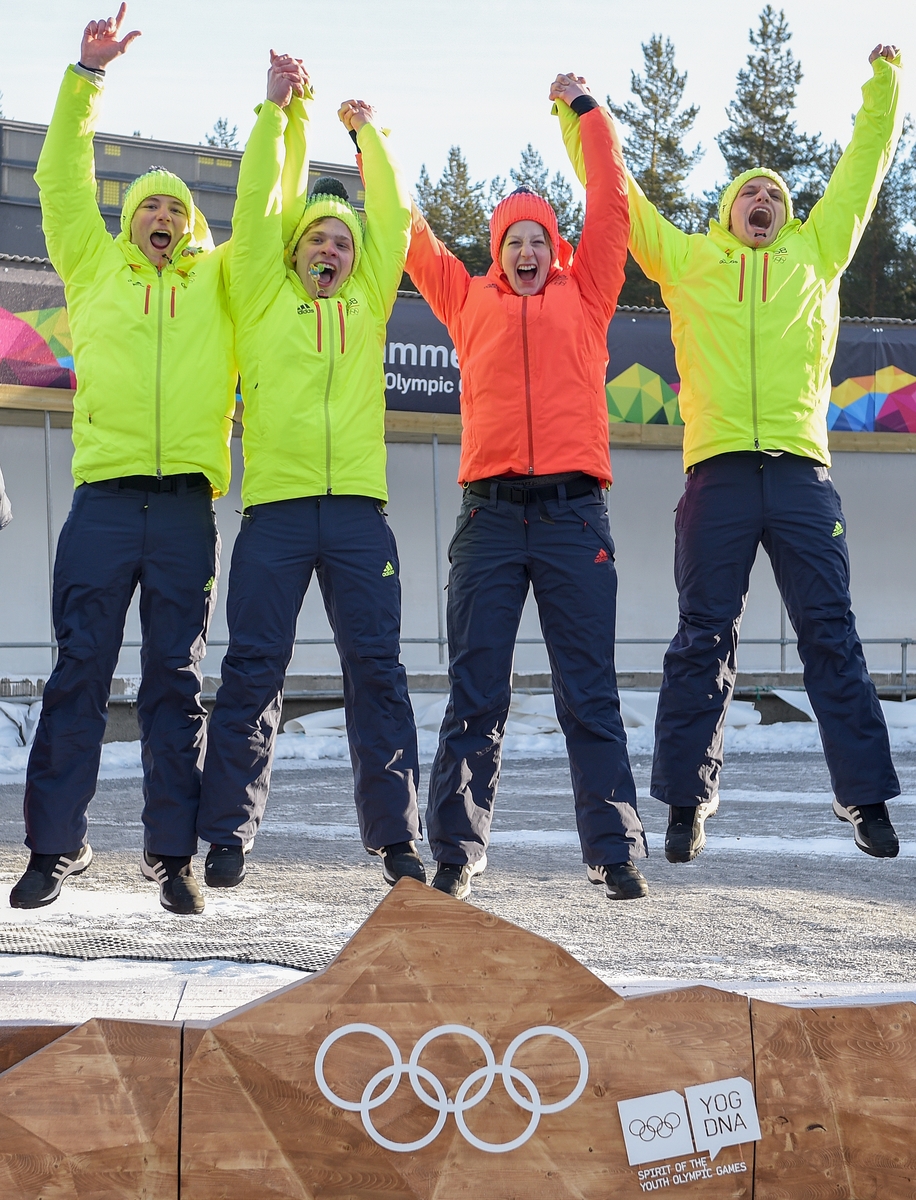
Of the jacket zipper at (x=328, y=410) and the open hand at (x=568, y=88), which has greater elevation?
the open hand at (x=568, y=88)

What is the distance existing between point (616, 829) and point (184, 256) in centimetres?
245

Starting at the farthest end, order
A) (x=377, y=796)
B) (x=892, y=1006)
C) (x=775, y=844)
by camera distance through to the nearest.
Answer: (x=775, y=844) < (x=377, y=796) < (x=892, y=1006)

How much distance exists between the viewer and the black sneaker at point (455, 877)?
3945 mm

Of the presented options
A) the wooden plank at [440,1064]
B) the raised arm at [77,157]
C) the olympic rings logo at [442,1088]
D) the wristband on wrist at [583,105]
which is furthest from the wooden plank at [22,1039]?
the wristband on wrist at [583,105]

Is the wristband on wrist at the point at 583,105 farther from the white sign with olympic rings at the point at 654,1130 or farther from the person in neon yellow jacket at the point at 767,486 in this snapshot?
the white sign with olympic rings at the point at 654,1130

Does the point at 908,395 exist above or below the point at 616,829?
above

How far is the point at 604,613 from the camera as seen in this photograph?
4141mm

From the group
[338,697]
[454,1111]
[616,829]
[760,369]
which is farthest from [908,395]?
[454,1111]

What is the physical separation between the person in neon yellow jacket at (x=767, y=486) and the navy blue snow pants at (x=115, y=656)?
64.1 inches

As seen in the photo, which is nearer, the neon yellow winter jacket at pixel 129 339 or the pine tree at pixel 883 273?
the neon yellow winter jacket at pixel 129 339

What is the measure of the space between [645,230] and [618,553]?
32.9 ft

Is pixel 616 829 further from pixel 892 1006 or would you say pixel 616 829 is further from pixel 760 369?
pixel 760 369

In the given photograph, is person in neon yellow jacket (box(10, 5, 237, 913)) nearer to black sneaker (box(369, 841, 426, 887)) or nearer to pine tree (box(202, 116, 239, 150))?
black sneaker (box(369, 841, 426, 887))

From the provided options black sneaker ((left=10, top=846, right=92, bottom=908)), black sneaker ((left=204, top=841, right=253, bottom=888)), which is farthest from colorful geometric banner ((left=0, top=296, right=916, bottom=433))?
black sneaker ((left=204, top=841, right=253, bottom=888))
